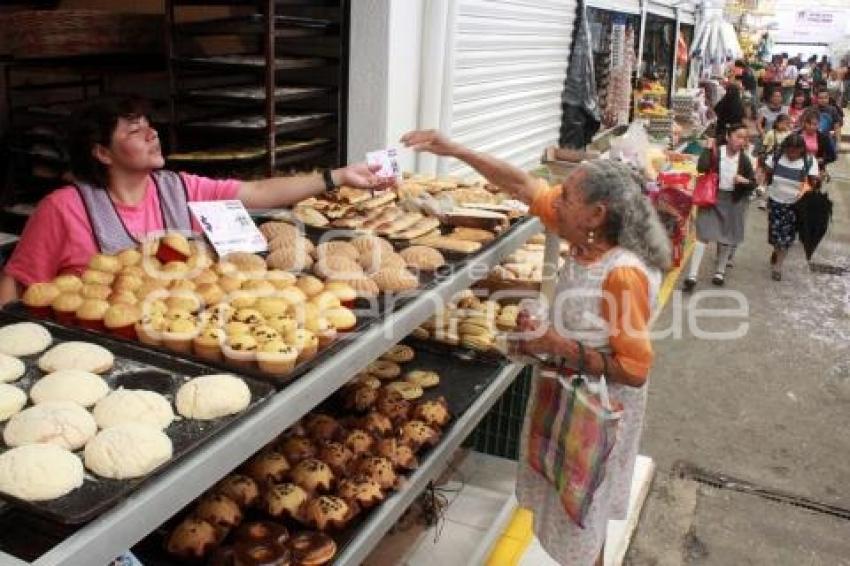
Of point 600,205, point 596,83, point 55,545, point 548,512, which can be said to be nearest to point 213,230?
point 600,205

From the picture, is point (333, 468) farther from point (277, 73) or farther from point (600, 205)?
point (277, 73)

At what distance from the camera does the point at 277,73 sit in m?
4.30

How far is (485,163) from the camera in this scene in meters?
3.10

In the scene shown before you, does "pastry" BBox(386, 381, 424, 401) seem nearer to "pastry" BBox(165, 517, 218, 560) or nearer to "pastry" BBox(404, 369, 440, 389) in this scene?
"pastry" BBox(404, 369, 440, 389)

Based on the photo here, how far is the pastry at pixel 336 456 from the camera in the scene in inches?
100

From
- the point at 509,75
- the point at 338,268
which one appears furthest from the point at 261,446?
the point at 509,75

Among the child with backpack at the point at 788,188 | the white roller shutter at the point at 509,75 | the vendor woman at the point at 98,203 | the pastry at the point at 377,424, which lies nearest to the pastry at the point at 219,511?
the pastry at the point at 377,424

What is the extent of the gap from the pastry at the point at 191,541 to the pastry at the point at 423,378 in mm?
1151

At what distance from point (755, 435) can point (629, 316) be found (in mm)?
2991

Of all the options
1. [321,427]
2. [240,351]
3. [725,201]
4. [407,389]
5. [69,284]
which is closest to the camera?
[240,351]

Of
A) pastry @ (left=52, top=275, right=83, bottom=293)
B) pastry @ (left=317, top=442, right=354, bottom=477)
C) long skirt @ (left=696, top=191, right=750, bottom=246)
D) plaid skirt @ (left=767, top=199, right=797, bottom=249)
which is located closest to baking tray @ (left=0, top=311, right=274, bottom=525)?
pastry @ (left=52, top=275, right=83, bottom=293)

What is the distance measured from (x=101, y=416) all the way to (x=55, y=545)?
451mm

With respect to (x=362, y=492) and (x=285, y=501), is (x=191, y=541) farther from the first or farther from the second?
(x=362, y=492)

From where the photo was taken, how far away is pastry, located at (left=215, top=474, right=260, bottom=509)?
235 centimetres
